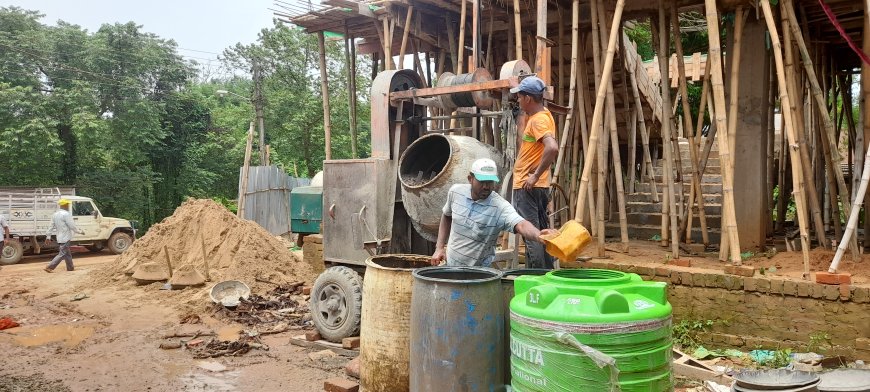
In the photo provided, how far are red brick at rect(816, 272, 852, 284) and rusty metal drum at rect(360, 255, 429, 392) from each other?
11.4 ft

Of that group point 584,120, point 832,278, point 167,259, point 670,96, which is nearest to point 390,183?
point 584,120

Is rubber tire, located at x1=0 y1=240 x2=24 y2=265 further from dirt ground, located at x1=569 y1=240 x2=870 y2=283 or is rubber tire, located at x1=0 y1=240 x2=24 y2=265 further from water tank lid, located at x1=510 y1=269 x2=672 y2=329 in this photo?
water tank lid, located at x1=510 y1=269 x2=672 y2=329

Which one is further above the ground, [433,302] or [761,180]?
[761,180]

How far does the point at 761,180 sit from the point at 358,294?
4644 mm

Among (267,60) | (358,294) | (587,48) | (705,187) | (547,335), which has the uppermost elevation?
(267,60)

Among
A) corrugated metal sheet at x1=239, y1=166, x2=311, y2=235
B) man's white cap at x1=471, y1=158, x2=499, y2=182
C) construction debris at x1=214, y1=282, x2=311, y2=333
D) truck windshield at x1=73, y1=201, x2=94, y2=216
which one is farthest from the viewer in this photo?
corrugated metal sheet at x1=239, y1=166, x2=311, y2=235

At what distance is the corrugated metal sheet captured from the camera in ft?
58.5

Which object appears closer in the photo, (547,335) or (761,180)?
(547,335)

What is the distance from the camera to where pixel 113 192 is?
74.9 feet

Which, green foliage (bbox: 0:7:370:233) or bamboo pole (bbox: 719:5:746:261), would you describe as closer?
bamboo pole (bbox: 719:5:746:261)

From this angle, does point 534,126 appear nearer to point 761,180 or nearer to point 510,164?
point 510,164

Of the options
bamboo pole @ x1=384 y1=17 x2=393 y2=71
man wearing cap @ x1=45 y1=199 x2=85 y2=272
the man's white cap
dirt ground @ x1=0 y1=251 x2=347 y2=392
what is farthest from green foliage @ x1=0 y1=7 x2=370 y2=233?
the man's white cap

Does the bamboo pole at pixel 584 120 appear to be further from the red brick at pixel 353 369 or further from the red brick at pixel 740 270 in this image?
the red brick at pixel 353 369

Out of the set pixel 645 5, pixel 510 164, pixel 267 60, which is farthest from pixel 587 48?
pixel 267 60
